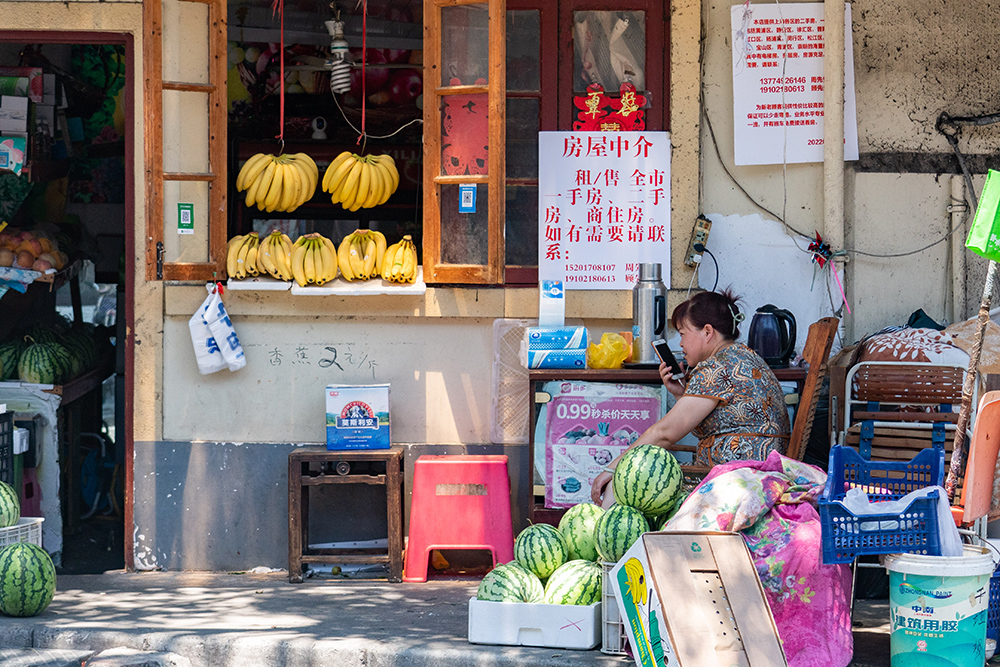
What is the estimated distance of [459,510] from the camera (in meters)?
5.93

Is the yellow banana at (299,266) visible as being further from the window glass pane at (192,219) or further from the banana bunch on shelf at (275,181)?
the window glass pane at (192,219)

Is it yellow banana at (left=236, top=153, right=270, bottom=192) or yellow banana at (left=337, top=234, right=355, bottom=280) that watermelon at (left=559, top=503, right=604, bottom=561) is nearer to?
yellow banana at (left=337, top=234, right=355, bottom=280)

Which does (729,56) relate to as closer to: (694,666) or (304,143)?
(304,143)

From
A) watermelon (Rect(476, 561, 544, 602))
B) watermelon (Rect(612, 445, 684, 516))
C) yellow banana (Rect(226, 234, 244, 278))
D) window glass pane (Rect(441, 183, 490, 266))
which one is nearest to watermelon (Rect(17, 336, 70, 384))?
yellow banana (Rect(226, 234, 244, 278))

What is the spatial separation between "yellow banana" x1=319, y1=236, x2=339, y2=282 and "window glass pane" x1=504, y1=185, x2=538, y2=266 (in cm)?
104

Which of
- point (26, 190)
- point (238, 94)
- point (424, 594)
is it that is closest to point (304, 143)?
point (238, 94)

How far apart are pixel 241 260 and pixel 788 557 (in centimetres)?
363

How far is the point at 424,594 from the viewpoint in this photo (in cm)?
567

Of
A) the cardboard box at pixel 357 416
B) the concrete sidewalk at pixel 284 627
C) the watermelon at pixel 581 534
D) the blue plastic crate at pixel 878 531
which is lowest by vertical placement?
the concrete sidewalk at pixel 284 627

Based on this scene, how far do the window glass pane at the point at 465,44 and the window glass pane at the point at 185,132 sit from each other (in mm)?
1488

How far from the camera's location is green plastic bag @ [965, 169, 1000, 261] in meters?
4.07

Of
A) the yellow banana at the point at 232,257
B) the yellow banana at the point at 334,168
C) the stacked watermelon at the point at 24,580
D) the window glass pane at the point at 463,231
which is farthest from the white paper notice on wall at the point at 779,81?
the stacked watermelon at the point at 24,580

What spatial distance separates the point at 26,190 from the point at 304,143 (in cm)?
206

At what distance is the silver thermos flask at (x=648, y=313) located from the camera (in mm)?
5820
